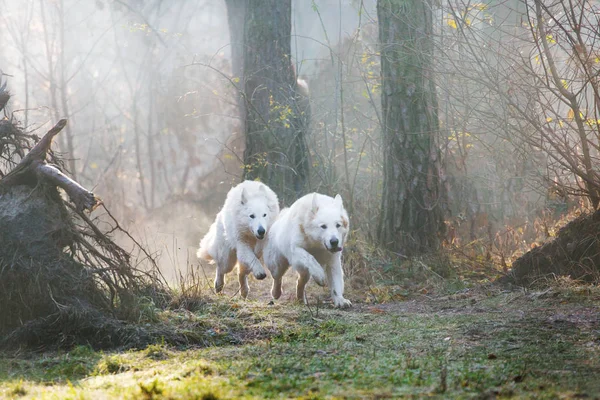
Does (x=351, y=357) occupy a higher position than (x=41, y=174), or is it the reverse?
(x=41, y=174)

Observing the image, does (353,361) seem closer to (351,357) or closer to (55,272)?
(351,357)

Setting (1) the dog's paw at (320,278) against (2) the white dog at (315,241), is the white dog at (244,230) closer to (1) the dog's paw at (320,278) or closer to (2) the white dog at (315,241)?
(2) the white dog at (315,241)

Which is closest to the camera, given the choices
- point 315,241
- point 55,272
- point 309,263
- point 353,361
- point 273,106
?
point 353,361

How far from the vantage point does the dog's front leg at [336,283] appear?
24.9ft

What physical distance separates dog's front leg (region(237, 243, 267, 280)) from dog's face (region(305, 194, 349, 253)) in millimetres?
1052

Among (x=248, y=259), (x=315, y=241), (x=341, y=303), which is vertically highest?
(x=315, y=241)

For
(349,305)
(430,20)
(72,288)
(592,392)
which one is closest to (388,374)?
(592,392)

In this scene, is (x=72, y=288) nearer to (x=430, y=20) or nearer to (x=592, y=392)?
(x=592, y=392)

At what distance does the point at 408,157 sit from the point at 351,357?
5.74m

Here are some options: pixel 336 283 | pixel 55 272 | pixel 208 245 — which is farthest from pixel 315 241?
pixel 55 272

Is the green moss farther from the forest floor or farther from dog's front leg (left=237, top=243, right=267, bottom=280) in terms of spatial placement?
dog's front leg (left=237, top=243, right=267, bottom=280)

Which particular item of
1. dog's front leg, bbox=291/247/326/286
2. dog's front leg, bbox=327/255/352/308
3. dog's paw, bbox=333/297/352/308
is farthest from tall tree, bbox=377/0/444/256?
dog's front leg, bbox=291/247/326/286

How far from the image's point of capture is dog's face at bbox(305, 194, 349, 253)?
24.3 feet

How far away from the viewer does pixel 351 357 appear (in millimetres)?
4562
